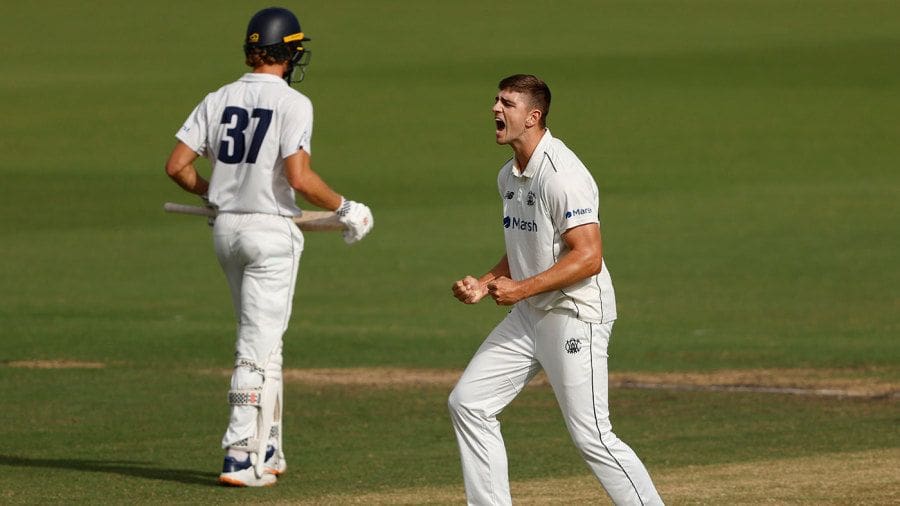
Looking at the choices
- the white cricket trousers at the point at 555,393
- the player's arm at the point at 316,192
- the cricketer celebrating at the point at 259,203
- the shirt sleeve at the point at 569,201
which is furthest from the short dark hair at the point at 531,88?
the cricketer celebrating at the point at 259,203

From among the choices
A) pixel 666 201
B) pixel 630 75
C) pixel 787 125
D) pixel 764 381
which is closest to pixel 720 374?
pixel 764 381

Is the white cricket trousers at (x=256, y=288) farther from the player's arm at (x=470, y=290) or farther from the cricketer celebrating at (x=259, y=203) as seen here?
the player's arm at (x=470, y=290)

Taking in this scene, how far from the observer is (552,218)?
24.4ft

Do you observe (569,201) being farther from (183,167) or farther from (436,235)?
(436,235)

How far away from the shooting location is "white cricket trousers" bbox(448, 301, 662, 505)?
7.42 m

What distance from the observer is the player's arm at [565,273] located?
7.25 m

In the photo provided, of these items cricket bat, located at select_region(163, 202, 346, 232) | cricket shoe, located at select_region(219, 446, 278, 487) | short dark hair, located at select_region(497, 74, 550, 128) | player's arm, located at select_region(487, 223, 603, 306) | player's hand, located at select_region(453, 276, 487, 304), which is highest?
short dark hair, located at select_region(497, 74, 550, 128)

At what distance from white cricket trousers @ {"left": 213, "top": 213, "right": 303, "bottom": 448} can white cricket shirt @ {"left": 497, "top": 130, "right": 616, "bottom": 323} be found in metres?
2.26

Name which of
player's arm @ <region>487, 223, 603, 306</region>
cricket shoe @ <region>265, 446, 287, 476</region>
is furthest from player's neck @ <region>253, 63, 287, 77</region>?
player's arm @ <region>487, 223, 603, 306</region>

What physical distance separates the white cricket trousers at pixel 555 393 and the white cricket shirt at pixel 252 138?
2268mm

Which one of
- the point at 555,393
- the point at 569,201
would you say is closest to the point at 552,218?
the point at 569,201

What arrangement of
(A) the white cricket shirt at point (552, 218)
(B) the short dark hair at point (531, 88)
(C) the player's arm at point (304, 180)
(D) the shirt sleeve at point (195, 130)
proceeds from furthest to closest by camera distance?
1. (D) the shirt sleeve at point (195, 130)
2. (C) the player's arm at point (304, 180)
3. (B) the short dark hair at point (531, 88)
4. (A) the white cricket shirt at point (552, 218)

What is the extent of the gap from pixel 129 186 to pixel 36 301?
50.9ft

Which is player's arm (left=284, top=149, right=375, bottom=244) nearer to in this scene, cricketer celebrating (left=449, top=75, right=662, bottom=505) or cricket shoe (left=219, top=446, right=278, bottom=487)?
cricket shoe (left=219, top=446, right=278, bottom=487)
